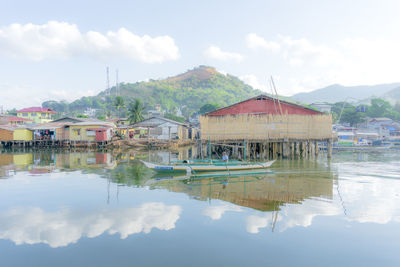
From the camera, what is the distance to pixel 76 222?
9.66 metres

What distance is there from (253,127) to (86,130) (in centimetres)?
2608

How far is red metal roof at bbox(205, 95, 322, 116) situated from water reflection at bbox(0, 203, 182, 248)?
16268 mm

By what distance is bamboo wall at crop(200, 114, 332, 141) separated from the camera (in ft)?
81.0

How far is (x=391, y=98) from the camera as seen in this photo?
166500mm

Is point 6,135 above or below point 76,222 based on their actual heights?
above

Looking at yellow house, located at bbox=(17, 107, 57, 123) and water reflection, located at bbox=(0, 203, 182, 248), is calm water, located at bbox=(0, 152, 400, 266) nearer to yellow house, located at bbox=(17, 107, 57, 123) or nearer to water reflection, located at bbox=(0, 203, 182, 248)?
water reflection, located at bbox=(0, 203, 182, 248)

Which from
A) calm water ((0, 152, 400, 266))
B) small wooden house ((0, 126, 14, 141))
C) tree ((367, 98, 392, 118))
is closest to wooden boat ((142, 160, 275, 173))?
calm water ((0, 152, 400, 266))

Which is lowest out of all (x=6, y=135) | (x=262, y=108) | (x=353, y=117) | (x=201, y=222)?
(x=201, y=222)

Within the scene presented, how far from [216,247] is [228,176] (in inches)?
378

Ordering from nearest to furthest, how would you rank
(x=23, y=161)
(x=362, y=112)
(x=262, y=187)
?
(x=262, y=187)
(x=23, y=161)
(x=362, y=112)

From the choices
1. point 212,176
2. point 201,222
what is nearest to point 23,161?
point 212,176

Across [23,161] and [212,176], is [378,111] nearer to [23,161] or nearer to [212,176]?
[212,176]

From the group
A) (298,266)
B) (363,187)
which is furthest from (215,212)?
(363,187)

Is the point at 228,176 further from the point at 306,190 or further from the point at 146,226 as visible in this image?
the point at 146,226
